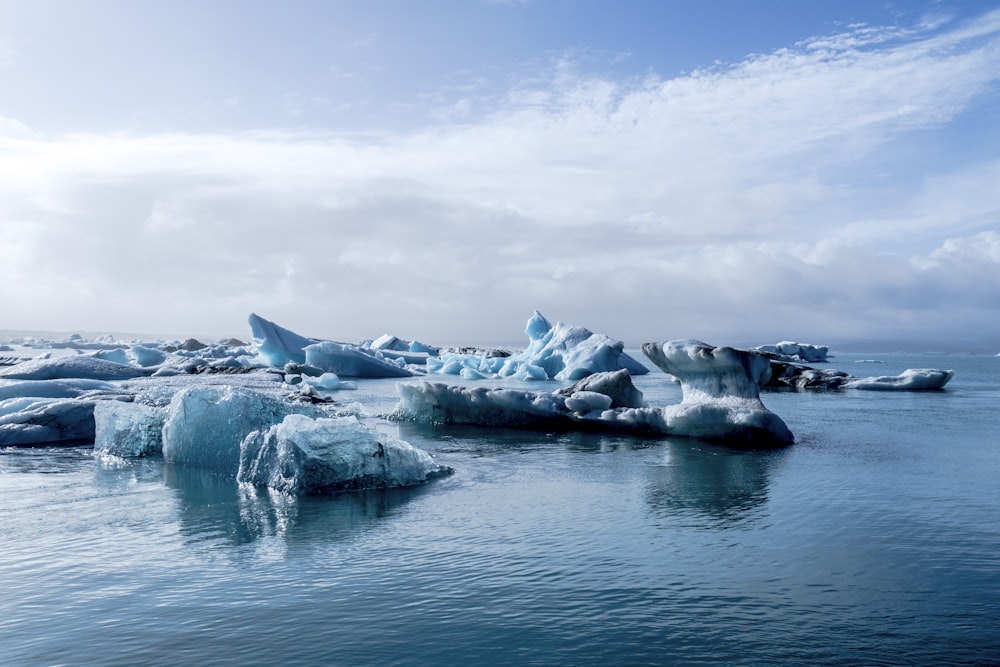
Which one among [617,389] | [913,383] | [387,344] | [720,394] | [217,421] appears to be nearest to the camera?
[217,421]

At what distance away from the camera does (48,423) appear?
41.0 ft

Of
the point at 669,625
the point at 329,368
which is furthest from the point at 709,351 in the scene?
the point at 329,368

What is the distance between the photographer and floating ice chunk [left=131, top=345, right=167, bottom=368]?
3155cm

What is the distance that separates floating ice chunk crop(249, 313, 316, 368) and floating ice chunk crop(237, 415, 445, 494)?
24468 mm

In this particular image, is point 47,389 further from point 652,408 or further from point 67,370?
point 652,408

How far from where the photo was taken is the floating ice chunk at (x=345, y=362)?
3162 cm

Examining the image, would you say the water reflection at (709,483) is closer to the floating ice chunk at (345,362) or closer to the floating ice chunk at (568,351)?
the floating ice chunk at (568,351)

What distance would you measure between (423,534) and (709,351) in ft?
24.8

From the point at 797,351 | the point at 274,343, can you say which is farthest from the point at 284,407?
the point at 797,351

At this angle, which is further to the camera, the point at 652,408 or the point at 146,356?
the point at 146,356

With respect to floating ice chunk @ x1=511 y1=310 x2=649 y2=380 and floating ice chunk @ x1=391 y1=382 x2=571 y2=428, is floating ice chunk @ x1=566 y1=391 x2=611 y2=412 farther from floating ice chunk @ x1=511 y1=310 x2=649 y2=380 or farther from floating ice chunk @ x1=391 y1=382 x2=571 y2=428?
floating ice chunk @ x1=511 y1=310 x2=649 y2=380

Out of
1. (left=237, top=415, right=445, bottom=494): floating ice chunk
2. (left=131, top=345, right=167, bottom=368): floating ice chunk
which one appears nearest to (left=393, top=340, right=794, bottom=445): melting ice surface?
(left=237, top=415, right=445, bottom=494): floating ice chunk

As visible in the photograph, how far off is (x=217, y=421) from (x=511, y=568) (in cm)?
584

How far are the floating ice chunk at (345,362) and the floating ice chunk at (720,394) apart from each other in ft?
67.1
